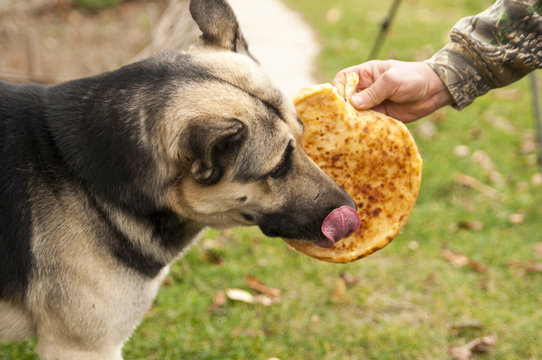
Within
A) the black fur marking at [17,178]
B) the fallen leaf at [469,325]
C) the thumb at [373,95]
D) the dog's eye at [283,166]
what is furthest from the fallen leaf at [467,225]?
the black fur marking at [17,178]

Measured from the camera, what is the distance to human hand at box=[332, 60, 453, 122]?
10.4 feet

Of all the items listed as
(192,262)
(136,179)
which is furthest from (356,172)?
(192,262)

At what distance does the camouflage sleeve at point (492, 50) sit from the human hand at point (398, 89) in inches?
3.6

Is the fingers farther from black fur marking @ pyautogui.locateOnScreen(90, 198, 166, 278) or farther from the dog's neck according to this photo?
black fur marking @ pyautogui.locateOnScreen(90, 198, 166, 278)

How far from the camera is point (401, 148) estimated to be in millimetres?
3119

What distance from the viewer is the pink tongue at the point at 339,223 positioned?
2.80m

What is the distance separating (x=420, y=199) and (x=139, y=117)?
378 centimetres

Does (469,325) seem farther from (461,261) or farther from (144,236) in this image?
(144,236)

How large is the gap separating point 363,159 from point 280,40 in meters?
6.02

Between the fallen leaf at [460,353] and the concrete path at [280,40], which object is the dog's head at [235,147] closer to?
the fallen leaf at [460,353]

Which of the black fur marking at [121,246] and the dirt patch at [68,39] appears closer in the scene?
the black fur marking at [121,246]

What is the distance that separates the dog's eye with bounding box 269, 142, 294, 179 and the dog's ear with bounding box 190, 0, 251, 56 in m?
0.72

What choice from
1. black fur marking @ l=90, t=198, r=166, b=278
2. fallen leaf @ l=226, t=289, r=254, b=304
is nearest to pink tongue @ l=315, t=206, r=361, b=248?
black fur marking @ l=90, t=198, r=166, b=278

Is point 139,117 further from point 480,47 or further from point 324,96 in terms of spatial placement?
point 480,47
